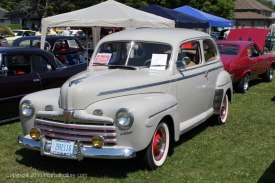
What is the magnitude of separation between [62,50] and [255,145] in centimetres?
842

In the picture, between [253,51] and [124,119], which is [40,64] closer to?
[124,119]

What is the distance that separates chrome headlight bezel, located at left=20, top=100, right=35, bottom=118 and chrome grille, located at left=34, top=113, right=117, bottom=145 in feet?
0.57

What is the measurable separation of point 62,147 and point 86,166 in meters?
0.69

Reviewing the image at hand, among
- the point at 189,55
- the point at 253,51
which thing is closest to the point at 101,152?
the point at 189,55

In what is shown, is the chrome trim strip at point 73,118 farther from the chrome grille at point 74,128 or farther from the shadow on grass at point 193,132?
the shadow on grass at point 193,132

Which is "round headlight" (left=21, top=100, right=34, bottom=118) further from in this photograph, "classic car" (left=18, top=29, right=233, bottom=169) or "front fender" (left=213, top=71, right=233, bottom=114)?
"front fender" (left=213, top=71, right=233, bottom=114)

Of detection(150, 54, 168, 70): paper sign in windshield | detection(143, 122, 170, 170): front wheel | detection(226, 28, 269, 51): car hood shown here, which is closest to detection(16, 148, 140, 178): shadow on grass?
detection(143, 122, 170, 170): front wheel

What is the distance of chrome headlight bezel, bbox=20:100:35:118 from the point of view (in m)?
4.79

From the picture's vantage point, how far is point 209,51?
6.65m

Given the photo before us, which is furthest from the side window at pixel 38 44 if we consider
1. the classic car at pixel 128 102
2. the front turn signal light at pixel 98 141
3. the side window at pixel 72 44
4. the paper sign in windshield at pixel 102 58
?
the front turn signal light at pixel 98 141

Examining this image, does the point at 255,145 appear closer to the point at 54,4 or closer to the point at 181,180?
the point at 181,180

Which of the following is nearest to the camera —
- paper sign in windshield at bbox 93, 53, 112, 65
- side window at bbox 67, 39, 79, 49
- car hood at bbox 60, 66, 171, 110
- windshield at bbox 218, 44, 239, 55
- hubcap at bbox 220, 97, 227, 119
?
car hood at bbox 60, 66, 171, 110

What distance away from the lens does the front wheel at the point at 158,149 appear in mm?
4543

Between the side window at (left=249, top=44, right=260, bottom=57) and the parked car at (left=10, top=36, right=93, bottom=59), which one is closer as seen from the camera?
the side window at (left=249, top=44, right=260, bottom=57)
